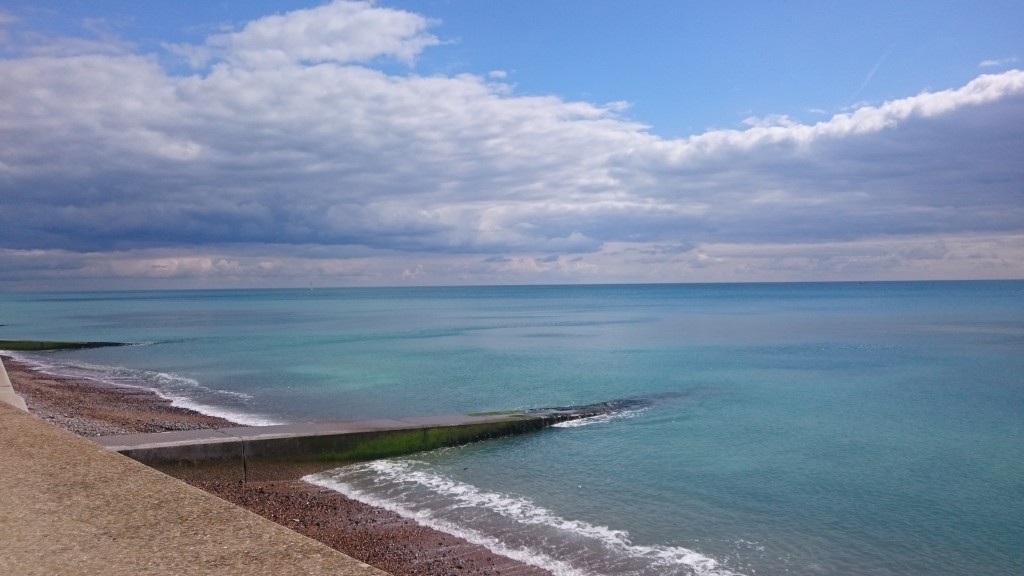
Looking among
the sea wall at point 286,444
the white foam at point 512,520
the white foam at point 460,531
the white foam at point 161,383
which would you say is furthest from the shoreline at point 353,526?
the white foam at point 161,383

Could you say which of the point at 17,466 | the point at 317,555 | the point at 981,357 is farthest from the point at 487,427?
the point at 981,357

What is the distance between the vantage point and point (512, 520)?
11.9 meters

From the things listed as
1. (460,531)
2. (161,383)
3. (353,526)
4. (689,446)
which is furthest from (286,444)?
(161,383)

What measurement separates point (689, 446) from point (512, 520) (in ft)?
22.8

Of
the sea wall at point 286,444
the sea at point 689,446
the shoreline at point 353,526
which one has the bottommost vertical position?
the sea at point 689,446

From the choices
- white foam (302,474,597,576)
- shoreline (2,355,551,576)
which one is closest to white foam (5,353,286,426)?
shoreline (2,355,551,576)

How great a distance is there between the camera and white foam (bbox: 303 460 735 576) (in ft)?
33.3

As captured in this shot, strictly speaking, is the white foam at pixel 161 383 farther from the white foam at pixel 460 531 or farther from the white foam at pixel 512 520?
the white foam at pixel 460 531

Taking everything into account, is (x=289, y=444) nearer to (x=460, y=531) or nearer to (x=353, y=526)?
(x=353, y=526)

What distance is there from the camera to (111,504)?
6703 millimetres

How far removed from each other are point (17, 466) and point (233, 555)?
161 inches

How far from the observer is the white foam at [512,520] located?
1016cm

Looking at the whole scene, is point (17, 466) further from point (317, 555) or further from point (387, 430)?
point (387, 430)

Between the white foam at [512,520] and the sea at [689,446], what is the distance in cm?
4
